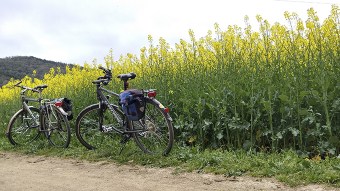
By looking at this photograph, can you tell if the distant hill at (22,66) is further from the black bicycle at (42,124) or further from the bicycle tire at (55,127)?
the bicycle tire at (55,127)

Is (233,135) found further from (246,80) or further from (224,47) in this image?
(224,47)

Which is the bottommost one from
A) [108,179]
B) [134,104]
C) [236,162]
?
[108,179]

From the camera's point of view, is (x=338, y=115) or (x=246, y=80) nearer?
(x=338, y=115)

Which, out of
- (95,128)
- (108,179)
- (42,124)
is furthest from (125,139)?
(42,124)

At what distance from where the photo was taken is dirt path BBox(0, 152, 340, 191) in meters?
4.58

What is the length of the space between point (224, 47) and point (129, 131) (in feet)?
7.12

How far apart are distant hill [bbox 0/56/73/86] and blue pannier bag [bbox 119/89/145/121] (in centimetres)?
3668

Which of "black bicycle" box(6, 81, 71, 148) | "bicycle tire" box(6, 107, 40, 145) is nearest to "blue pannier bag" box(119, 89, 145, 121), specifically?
"black bicycle" box(6, 81, 71, 148)

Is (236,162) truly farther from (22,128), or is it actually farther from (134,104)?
(22,128)

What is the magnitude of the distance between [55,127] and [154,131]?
2.81 m

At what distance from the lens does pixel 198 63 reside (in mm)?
7578

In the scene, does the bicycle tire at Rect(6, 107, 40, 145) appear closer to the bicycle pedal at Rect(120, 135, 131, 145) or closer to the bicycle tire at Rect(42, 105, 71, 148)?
the bicycle tire at Rect(42, 105, 71, 148)

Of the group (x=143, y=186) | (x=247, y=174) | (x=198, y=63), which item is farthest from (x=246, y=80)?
(x=143, y=186)

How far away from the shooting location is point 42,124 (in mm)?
8672
